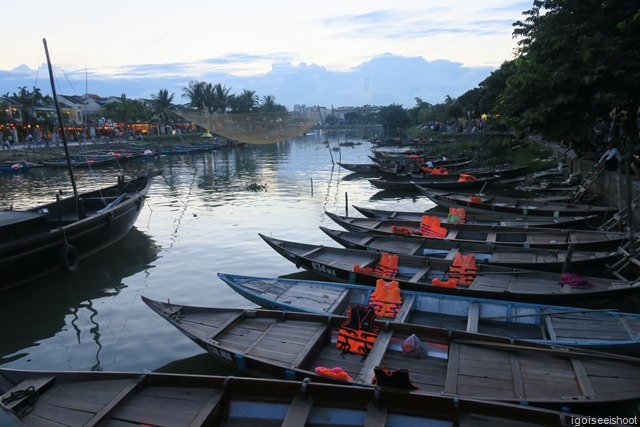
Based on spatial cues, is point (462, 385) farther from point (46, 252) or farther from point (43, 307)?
point (46, 252)

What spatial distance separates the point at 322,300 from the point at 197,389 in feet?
11.4

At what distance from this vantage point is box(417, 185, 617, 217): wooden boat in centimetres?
1463

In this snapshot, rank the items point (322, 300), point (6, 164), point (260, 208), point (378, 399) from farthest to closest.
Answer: point (6, 164)
point (260, 208)
point (322, 300)
point (378, 399)

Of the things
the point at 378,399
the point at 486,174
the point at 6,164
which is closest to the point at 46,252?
the point at 378,399

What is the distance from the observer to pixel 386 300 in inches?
329

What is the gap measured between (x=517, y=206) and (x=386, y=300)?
10.6m

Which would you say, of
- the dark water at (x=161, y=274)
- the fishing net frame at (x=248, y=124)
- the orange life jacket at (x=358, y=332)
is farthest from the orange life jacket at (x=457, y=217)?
the fishing net frame at (x=248, y=124)

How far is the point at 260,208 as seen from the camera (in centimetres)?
2225

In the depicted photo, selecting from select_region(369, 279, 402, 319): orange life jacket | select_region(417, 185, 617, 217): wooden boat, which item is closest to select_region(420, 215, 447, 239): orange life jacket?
select_region(417, 185, 617, 217): wooden boat

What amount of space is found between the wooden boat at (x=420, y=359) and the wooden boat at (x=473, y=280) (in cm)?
224

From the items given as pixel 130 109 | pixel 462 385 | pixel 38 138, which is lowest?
pixel 462 385

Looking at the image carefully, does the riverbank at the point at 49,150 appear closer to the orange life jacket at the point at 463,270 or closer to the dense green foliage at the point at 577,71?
the dense green foliage at the point at 577,71

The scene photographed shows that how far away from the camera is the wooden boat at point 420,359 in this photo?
17.8 ft

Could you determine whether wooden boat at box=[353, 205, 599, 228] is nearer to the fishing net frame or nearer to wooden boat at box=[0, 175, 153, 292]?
wooden boat at box=[0, 175, 153, 292]
